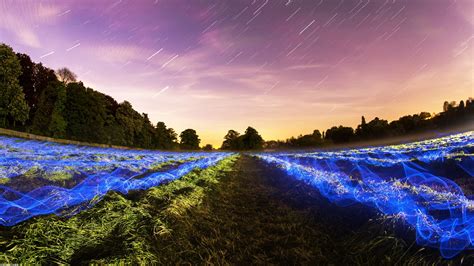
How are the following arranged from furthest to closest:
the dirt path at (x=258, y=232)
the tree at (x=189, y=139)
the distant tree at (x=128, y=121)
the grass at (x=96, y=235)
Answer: the tree at (x=189, y=139) < the distant tree at (x=128, y=121) < the dirt path at (x=258, y=232) < the grass at (x=96, y=235)

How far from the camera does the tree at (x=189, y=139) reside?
142087mm

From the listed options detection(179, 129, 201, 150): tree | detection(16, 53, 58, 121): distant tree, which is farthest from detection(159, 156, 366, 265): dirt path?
detection(179, 129, 201, 150): tree

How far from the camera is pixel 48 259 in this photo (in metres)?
4.06

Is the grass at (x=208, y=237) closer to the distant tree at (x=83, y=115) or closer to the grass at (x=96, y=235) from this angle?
the grass at (x=96, y=235)

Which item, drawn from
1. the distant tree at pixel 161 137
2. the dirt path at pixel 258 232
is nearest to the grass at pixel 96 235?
the dirt path at pixel 258 232

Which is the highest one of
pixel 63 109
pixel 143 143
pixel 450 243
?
→ pixel 63 109

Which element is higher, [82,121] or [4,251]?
[82,121]

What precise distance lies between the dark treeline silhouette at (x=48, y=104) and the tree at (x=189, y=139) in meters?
75.7

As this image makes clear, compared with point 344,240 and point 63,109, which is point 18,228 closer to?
point 344,240

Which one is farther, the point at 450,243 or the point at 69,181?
the point at 69,181

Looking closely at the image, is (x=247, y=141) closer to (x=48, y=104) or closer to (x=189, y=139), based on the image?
(x=189, y=139)

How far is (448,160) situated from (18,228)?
17326 mm

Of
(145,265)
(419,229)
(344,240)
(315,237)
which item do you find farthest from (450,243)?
(145,265)

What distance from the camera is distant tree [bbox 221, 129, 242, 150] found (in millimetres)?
163837
